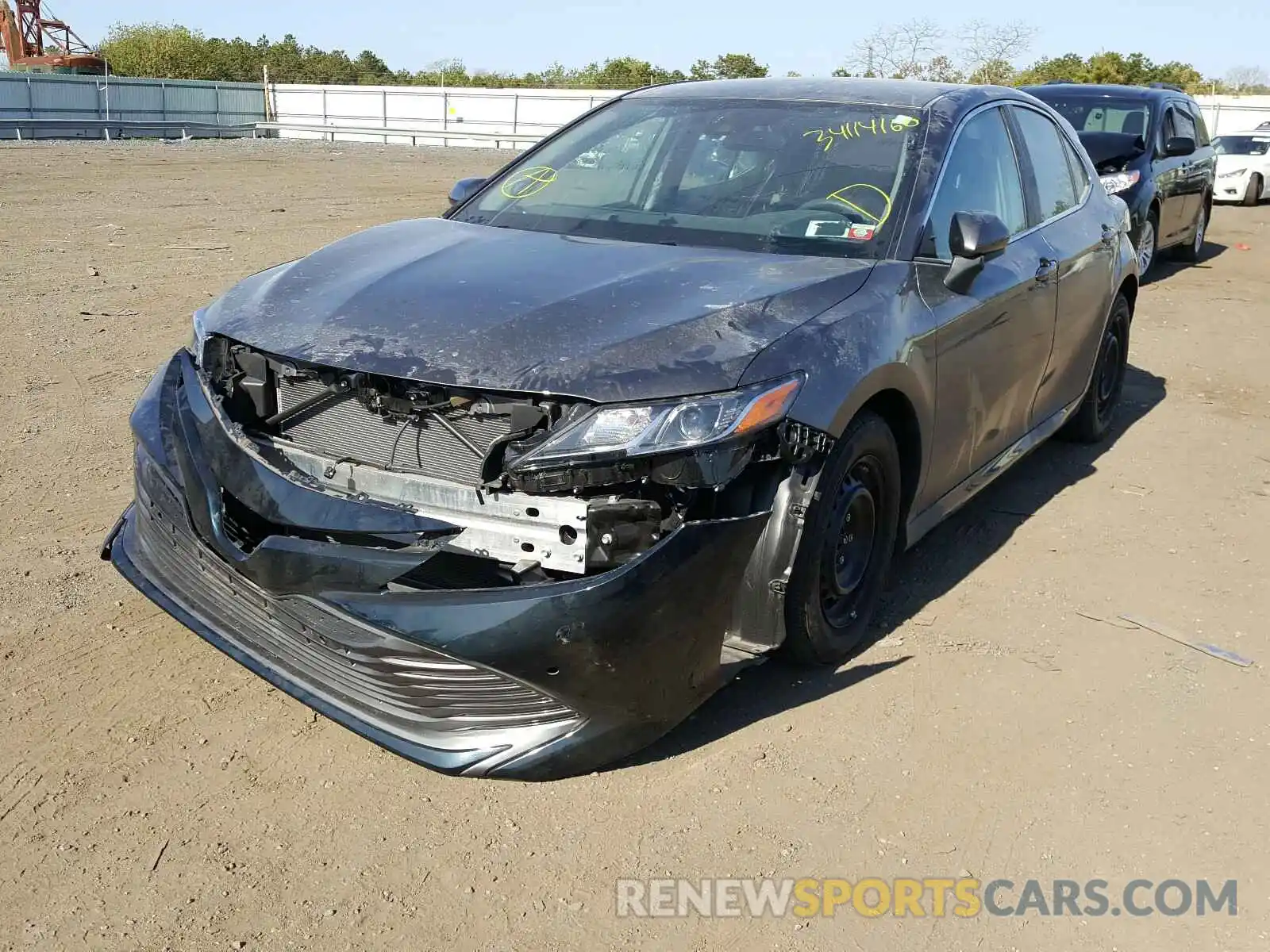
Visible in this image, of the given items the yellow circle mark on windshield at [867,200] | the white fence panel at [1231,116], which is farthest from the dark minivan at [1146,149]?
the white fence panel at [1231,116]

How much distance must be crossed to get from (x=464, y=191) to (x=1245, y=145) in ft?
68.1

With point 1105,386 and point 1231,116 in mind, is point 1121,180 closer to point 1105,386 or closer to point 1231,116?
point 1105,386

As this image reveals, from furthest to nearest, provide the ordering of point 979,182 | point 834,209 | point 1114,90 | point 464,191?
point 1114,90, point 464,191, point 979,182, point 834,209

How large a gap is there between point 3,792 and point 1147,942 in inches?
110

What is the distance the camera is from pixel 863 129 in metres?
4.45

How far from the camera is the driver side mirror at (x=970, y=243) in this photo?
13.3 ft

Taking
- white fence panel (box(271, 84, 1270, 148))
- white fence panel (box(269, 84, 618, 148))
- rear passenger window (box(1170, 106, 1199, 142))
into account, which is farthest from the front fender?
white fence panel (box(269, 84, 618, 148))

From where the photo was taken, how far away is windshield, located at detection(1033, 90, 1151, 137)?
40.0 ft

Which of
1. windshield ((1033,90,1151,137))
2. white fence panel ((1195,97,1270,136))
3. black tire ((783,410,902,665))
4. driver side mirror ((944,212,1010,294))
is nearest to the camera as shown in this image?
black tire ((783,410,902,665))

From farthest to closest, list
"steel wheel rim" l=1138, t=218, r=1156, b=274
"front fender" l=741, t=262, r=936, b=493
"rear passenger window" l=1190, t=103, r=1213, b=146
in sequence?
"rear passenger window" l=1190, t=103, r=1213, b=146, "steel wheel rim" l=1138, t=218, r=1156, b=274, "front fender" l=741, t=262, r=936, b=493

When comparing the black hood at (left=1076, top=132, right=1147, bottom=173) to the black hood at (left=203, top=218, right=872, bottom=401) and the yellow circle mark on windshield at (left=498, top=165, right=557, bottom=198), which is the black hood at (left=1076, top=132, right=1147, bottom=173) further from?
the black hood at (left=203, top=218, right=872, bottom=401)

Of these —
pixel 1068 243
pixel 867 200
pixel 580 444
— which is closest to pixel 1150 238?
pixel 1068 243

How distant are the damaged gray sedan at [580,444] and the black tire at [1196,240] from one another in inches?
420

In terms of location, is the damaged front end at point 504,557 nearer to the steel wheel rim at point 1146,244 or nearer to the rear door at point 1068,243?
the rear door at point 1068,243
